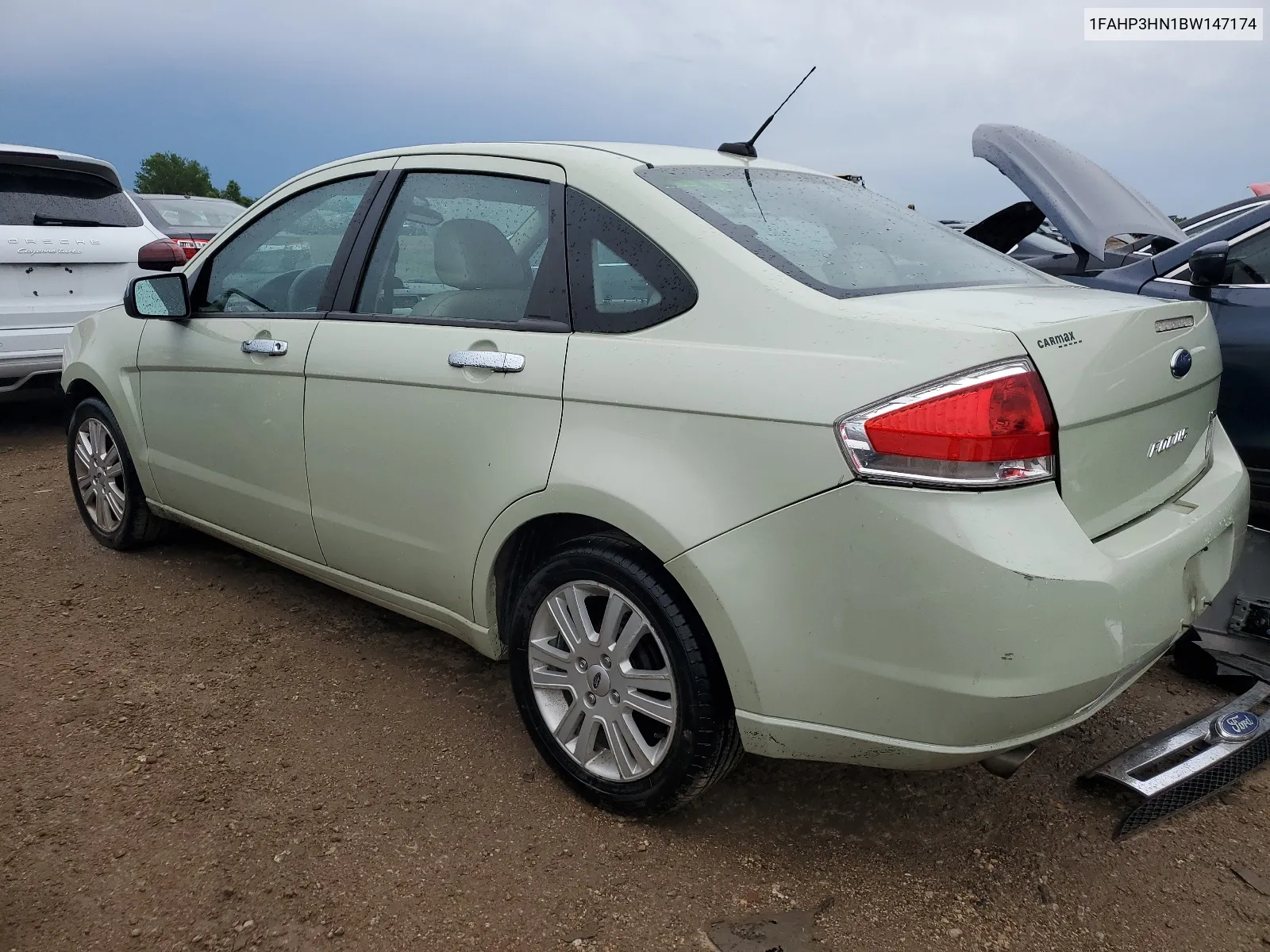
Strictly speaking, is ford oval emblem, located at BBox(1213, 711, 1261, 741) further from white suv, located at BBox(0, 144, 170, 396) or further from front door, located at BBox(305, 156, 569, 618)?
white suv, located at BBox(0, 144, 170, 396)

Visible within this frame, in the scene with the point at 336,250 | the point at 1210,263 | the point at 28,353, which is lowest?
the point at 28,353

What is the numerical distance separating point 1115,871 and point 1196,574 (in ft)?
2.33

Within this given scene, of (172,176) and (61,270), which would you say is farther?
(172,176)

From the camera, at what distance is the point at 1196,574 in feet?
7.45

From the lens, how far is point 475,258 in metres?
2.79

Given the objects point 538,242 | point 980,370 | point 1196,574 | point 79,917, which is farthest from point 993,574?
point 79,917

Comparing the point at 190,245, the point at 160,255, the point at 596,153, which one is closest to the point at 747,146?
the point at 596,153

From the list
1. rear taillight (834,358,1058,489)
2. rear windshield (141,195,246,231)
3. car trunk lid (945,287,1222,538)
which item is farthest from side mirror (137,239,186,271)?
rear taillight (834,358,1058,489)

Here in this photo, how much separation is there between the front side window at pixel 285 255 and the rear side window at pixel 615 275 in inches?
39.3

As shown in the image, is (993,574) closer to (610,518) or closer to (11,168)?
(610,518)

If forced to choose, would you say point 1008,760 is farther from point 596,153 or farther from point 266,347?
point 266,347

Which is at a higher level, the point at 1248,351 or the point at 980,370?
the point at 980,370

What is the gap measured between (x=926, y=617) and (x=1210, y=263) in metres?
2.99

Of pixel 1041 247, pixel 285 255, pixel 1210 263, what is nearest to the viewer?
pixel 285 255
